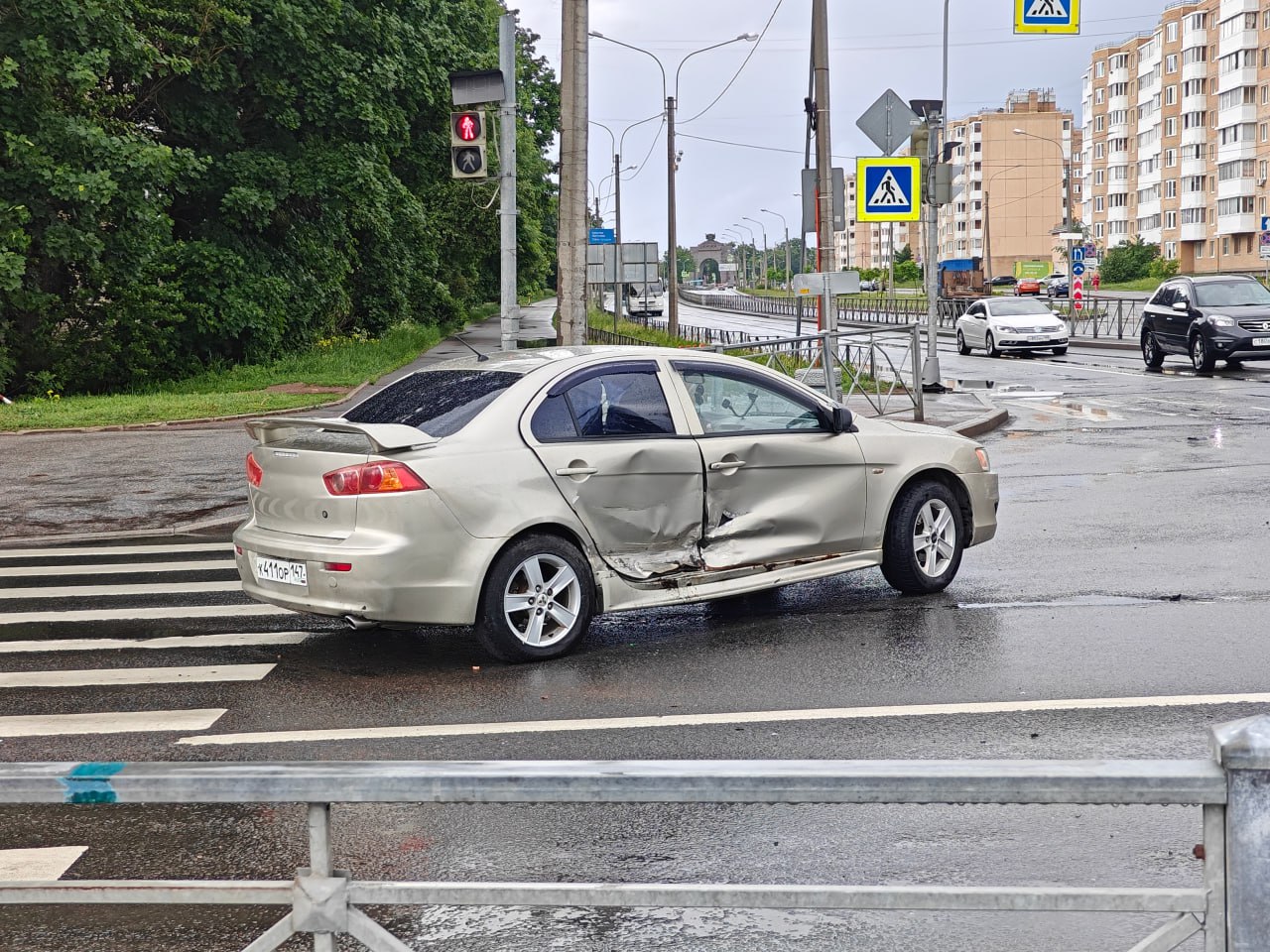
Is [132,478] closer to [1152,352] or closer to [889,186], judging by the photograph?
[889,186]

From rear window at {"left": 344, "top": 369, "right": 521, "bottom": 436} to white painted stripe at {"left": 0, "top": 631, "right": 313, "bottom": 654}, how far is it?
4.12ft

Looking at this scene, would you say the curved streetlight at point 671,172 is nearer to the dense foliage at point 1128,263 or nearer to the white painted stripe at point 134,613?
the white painted stripe at point 134,613

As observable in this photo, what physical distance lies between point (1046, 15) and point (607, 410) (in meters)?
16.8

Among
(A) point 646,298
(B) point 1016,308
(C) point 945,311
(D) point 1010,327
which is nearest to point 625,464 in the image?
(D) point 1010,327

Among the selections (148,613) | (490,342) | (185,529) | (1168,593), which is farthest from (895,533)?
(490,342)

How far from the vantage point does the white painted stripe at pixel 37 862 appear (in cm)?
443

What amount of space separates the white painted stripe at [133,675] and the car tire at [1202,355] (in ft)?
79.9

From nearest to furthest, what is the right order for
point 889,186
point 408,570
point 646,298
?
point 408,570 < point 889,186 < point 646,298

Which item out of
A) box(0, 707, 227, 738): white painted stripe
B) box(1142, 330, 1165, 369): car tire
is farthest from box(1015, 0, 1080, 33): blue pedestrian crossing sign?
box(0, 707, 227, 738): white painted stripe

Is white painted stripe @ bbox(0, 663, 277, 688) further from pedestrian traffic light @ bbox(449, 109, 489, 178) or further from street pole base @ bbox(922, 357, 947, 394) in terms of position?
street pole base @ bbox(922, 357, 947, 394)

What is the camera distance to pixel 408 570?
23.0ft

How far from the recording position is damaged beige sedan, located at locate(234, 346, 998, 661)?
711 cm

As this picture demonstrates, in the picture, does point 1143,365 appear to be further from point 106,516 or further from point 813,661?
point 813,661

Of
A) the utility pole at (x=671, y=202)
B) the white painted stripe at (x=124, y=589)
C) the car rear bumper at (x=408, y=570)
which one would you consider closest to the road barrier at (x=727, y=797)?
the car rear bumper at (x=408, y=570)
